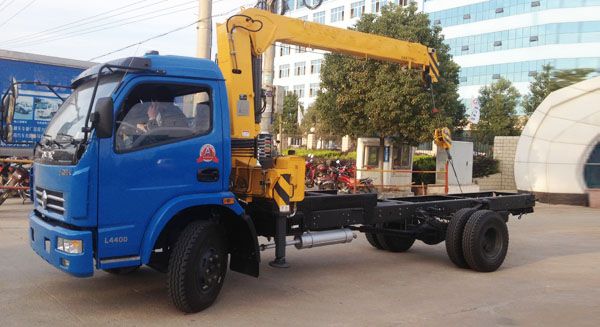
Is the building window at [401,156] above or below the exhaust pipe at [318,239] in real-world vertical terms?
above

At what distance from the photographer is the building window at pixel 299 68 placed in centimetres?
7138

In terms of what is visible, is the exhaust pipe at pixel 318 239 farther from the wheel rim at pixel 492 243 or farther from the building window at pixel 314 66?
the building window at pixel 314 66

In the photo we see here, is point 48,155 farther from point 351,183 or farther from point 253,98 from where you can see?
point 351,183

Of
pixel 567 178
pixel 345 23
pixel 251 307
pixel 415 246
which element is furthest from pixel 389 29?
pixel 345 23

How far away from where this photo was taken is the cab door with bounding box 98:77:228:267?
512 cm

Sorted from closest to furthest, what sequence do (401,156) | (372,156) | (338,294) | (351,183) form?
1. (338,294)
2. (351,183)
3. (401,156)
4. (372,156)

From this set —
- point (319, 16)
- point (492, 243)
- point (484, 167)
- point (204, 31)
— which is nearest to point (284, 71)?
point (319, 16)

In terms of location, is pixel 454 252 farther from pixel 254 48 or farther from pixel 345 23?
pixel 345 23

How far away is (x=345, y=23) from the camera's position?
64312mm

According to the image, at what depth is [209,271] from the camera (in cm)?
565

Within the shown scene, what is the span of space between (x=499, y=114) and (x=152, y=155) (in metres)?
37.0

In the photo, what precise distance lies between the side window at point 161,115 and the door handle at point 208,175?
0.39 metres

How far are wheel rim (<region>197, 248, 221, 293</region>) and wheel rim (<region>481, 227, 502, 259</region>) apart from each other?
169 inches

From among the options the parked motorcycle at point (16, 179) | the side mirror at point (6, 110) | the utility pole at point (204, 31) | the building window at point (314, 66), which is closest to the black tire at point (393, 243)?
the side mirror at point (6, 110)
